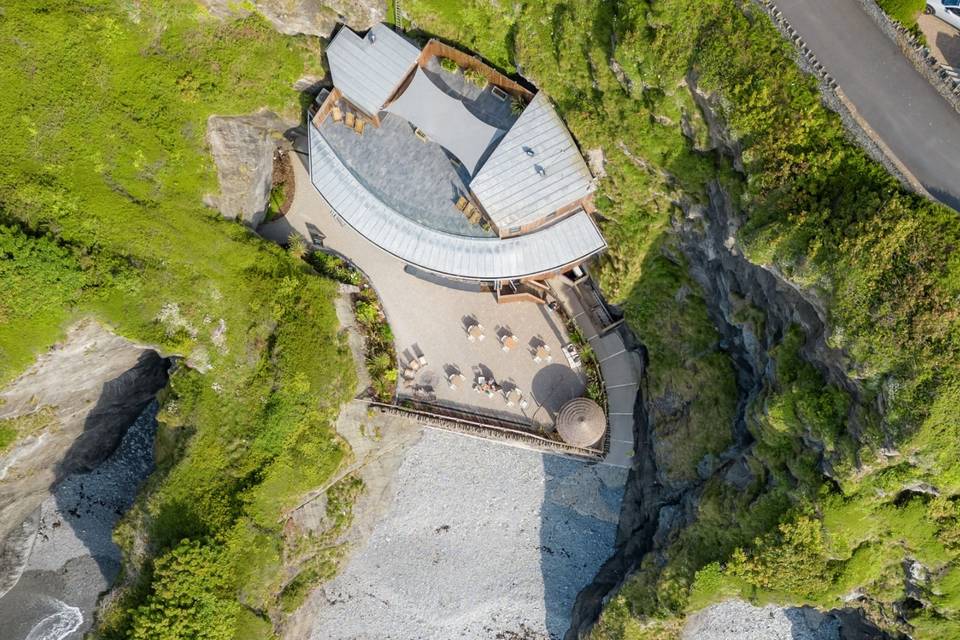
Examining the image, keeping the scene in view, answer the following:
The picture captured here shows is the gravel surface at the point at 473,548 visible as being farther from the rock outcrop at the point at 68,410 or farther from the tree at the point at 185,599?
the rock outcrop at the point at 68,410

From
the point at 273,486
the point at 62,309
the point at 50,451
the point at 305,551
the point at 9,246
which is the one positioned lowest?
the point at 50,451

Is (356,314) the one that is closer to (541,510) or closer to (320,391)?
(320,391)

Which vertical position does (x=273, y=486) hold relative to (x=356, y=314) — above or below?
below

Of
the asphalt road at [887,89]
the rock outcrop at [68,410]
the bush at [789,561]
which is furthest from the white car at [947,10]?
the rock outcrop at [68,410]

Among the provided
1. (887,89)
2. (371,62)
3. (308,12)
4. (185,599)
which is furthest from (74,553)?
(887,89)

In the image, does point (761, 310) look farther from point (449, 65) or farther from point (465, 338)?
point (449, 65)

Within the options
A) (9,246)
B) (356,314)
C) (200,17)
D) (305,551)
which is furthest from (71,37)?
(305,551)

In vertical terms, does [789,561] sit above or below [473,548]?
above
